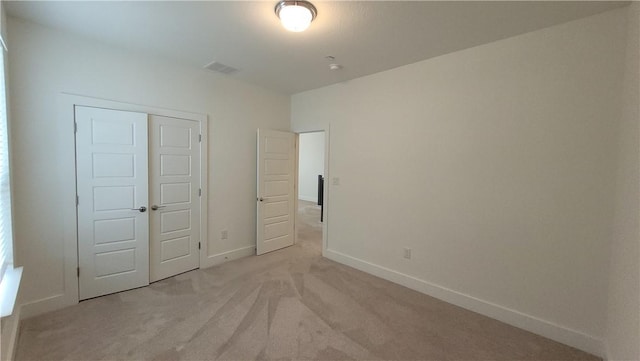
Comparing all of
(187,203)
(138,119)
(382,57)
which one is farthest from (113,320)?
(382,57)

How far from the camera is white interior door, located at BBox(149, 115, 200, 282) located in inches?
124

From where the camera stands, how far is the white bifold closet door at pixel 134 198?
8.83ft

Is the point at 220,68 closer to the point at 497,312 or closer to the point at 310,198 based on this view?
the point at 497,312

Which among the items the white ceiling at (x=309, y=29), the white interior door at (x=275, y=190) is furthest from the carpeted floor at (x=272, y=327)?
the white ceiling at (x=309, y=29)

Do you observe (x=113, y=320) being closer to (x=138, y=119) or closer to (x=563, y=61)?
(x=138, y=119)

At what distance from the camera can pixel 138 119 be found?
9.68 ft

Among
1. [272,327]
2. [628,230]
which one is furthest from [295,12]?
[628,230]

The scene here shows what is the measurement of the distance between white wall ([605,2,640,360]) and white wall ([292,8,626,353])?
0.09 m

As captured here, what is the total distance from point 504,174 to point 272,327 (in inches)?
105

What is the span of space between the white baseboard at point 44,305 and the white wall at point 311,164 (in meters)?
7.32

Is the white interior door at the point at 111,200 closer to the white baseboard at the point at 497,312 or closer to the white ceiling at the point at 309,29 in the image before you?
the white ceiling at the point at 309,29

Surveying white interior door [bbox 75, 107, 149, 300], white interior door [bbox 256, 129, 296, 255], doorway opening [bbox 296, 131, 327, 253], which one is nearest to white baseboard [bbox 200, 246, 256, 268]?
white interior door [bbox 256, 129, 296, 255]

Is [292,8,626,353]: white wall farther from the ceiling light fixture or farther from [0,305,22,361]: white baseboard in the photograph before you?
[0,305,22,361]: white baseboard

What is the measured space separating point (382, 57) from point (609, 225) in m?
2.57
